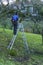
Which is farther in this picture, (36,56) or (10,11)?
(36,56)

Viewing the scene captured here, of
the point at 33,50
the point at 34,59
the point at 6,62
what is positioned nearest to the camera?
the point at 6,62

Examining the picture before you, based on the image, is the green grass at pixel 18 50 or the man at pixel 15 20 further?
the man at pixel 15 20

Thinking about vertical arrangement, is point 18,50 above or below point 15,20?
below

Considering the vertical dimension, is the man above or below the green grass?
above

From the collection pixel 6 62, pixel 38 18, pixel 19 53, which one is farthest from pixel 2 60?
pixel 38 18

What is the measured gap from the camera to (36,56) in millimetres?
15969

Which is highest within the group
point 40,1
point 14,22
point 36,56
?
point 40,1

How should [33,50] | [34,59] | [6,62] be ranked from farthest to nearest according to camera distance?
[33,50] < [34,59] < [6,62]

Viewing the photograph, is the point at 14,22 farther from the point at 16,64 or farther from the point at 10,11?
the point at 16,64

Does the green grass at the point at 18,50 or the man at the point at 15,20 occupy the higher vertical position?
the man at the point at 15,20

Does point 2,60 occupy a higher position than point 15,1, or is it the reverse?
point 15,1

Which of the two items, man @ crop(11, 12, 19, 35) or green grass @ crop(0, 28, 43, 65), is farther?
man @ crop(11, 12, 19, 35)

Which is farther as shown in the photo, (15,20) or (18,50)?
(18,50)

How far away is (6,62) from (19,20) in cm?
287
